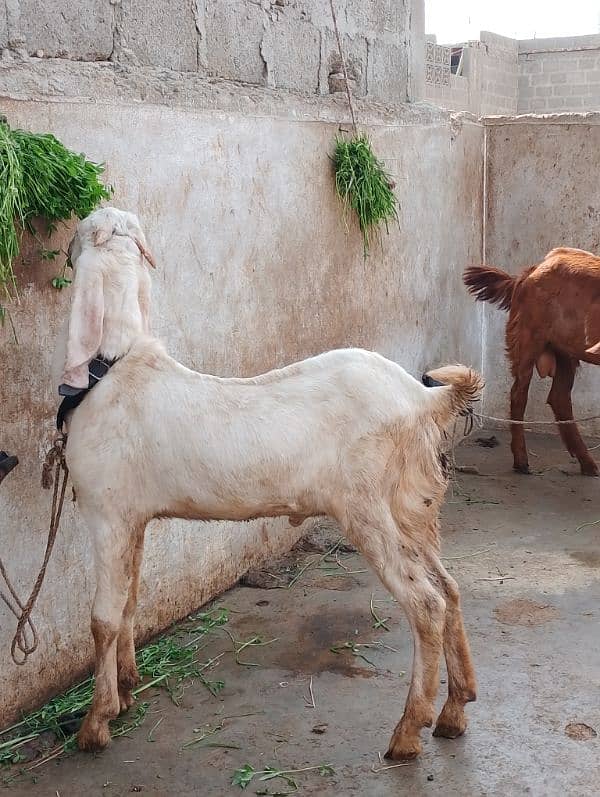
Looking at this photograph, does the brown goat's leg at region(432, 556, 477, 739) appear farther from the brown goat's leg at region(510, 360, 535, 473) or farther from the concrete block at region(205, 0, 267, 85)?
the brown goat's leg at region(510, 360, 535, 473)

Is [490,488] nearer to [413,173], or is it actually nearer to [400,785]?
[413,173]

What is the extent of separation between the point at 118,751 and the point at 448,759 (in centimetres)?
122

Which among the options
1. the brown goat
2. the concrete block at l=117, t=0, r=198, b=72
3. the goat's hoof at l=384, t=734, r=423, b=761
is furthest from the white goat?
the brown goat

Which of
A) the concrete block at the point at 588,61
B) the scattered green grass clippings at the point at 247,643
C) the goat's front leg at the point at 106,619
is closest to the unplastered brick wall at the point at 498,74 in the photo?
the concrete block at the point at 588,61

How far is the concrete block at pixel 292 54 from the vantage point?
5.55 m

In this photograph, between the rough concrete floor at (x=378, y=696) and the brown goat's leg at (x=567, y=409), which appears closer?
the rough concrete floor at (x=378, y=696)

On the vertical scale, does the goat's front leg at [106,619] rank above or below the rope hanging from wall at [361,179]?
below

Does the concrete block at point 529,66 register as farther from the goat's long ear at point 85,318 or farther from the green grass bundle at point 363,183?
the goat's long ear at point 85,318

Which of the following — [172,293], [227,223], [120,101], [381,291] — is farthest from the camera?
[381,291]

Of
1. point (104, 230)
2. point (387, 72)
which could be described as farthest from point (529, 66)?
point (104, 230)

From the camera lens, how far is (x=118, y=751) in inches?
148

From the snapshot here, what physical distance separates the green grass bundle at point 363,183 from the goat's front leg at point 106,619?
119 inches

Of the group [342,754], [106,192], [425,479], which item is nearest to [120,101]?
[106,192]

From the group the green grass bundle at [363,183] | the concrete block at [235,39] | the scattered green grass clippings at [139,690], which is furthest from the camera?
the green grass bundle at [363,183]
